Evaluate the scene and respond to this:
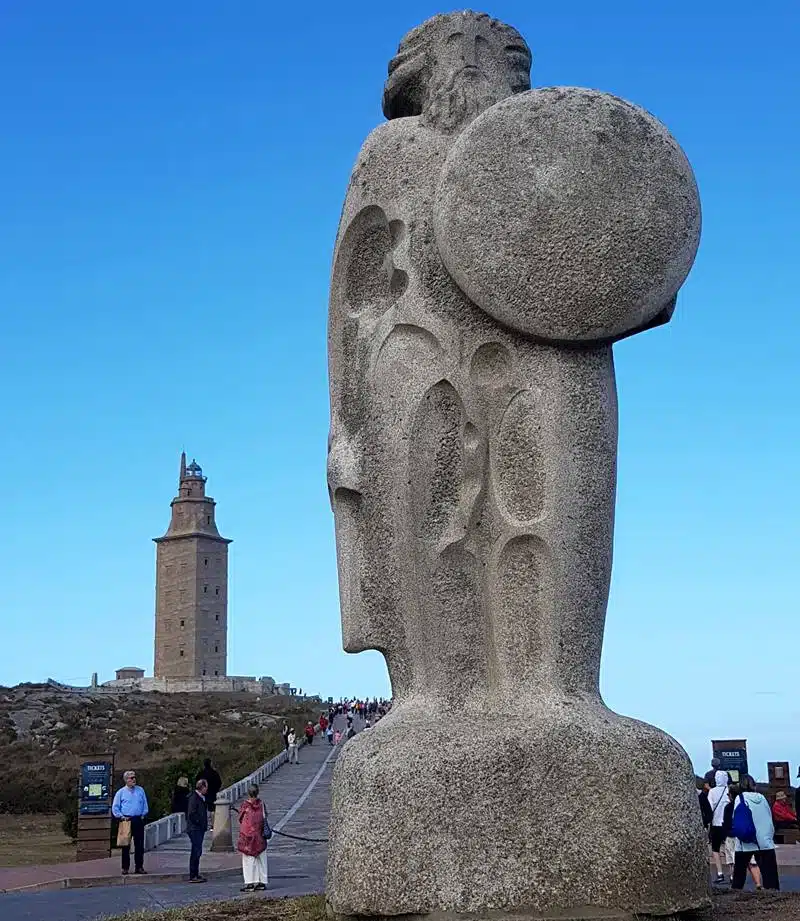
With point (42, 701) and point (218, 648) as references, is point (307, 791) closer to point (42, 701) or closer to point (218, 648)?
point (42, 701)

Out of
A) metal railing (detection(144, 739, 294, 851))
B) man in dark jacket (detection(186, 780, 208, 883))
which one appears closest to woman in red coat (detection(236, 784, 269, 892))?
man in dark jacket (detection(186, 780, 208, 883))

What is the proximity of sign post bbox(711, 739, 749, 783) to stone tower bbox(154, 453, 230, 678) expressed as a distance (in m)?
74.0

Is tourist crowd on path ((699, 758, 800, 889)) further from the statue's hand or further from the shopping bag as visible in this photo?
the shopping bag

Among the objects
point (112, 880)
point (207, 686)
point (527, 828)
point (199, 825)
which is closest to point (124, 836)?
point (112, 880)

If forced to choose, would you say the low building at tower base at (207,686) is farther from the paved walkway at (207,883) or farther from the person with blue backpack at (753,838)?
the person with blue backpack at (753,838)

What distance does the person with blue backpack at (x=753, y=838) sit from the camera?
9141 mm

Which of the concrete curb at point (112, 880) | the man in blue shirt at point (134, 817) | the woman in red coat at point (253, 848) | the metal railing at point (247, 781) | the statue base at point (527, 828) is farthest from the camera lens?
the metal railing at point (247, 781)

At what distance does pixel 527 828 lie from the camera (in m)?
4.05

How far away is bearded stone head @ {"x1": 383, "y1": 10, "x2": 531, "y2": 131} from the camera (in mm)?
4973

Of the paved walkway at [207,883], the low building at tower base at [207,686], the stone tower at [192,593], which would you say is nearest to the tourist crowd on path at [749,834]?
the paved walkway at [207,883]

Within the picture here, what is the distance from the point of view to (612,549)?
4.64m

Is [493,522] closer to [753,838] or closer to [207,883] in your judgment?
[753,838]

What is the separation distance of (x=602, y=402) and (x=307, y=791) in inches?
860

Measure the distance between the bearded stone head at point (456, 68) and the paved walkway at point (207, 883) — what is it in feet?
13.6
